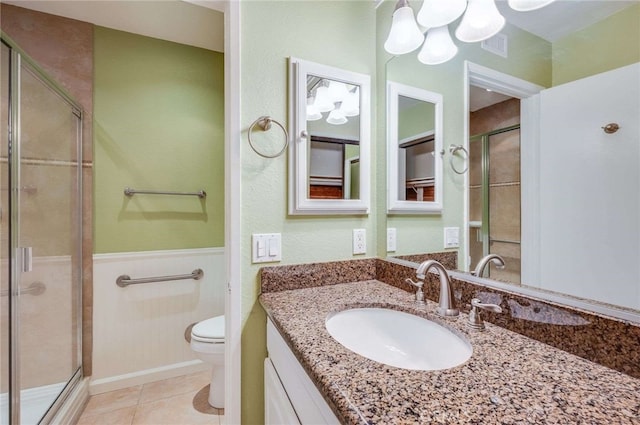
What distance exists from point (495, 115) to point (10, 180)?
210cm

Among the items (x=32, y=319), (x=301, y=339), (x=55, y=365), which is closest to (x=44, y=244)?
(x=32, y=319)

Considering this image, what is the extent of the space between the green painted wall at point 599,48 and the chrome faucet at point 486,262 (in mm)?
508

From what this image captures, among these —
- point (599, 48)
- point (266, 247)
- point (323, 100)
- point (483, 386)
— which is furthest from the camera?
point (323, 100)

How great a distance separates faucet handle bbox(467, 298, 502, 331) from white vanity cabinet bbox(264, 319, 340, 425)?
1.56 feet

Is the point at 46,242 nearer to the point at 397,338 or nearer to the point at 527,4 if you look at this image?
the point at 397,338

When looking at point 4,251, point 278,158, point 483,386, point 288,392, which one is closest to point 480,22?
point 278,158

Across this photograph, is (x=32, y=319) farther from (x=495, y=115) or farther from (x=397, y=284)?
(x=495, y=115)

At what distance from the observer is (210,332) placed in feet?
5.43

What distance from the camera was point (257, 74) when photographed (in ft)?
3.68

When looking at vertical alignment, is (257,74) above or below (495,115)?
above

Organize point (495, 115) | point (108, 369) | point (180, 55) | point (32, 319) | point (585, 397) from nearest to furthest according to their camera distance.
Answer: point (585, 397) → point (495, 115) → point (32, 319) → point (108, 369) → point (180, 55)

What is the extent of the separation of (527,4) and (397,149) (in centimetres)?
64

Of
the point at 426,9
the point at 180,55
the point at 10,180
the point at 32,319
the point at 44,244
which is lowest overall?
the point at 32,319

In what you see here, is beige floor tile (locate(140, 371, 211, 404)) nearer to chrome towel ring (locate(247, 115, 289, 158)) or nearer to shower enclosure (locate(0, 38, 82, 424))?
shower enclosure (locate(0, 38, 82, 424))
